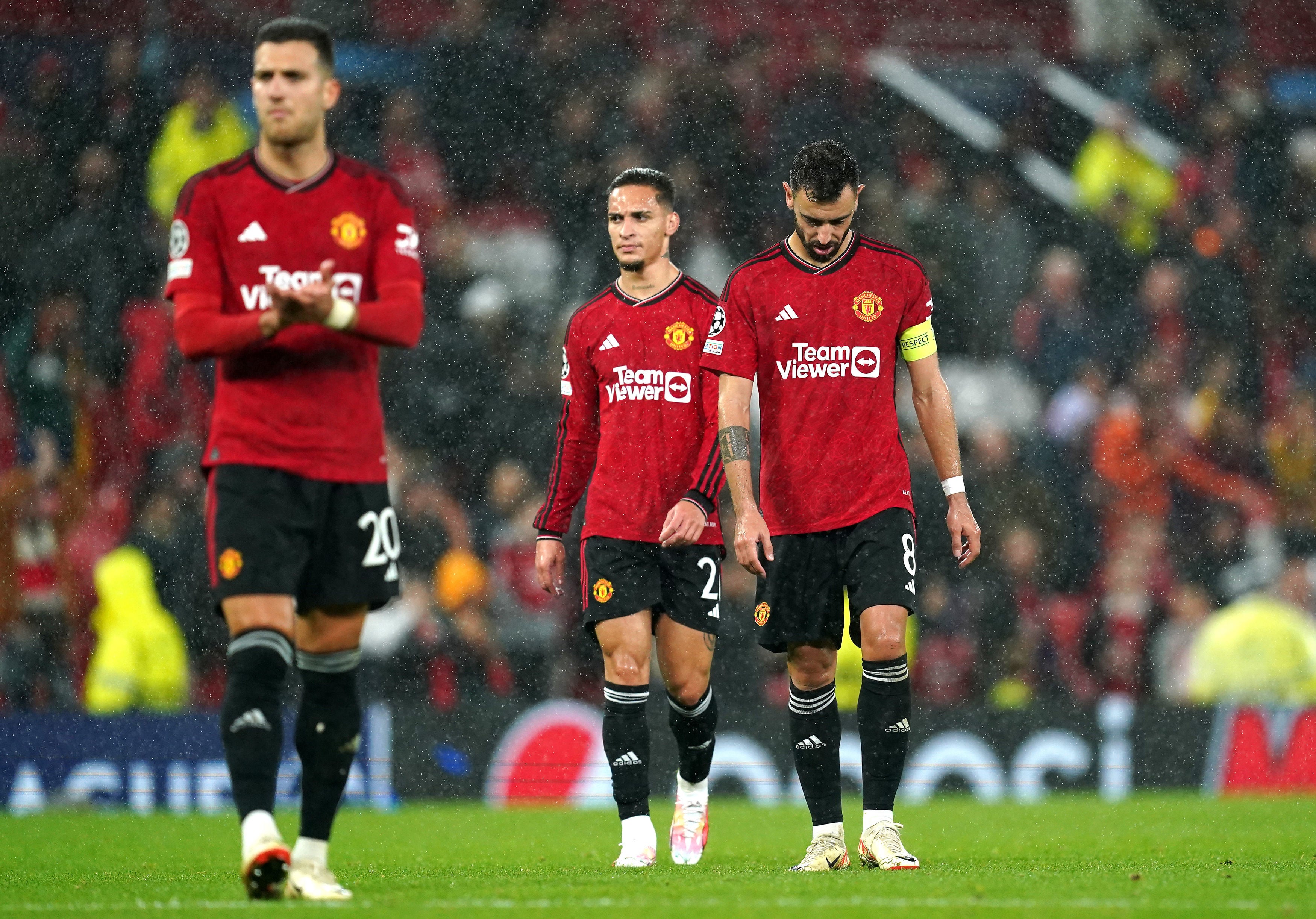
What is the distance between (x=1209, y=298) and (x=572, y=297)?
481 cm

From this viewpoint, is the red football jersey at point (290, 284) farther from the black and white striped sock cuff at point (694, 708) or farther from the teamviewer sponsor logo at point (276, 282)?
the black and white striped sock cuff at point (694, 708)

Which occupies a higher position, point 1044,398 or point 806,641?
point 1044,398

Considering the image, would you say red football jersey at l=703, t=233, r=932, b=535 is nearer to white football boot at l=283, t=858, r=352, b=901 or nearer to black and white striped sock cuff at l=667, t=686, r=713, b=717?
black and white striped sock cuff at l=667, t=686, r=713, b=717

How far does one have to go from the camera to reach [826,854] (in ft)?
20.4

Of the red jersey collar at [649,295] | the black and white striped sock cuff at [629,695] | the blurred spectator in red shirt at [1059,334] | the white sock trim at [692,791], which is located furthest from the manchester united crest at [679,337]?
the blurred spectator in red shirt at [1059,334]

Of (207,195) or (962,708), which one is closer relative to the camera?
(207,195)

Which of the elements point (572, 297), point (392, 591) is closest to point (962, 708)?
point (572, 297)

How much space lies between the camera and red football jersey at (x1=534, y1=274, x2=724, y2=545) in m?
6.70

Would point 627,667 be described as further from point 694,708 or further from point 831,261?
point 831,261

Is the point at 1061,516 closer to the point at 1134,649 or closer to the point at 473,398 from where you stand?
the point at 1134,649

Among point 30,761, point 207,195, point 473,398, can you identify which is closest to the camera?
point 207,195

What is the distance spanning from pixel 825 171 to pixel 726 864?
2413 millimetres

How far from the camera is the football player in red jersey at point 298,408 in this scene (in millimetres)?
4812

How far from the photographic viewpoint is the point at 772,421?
255 inches
